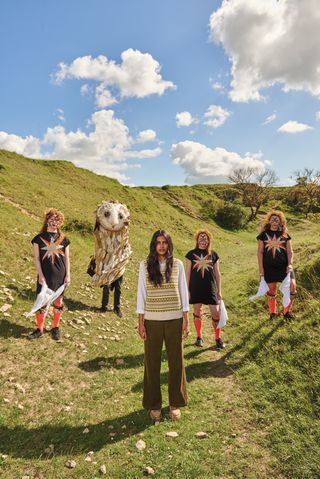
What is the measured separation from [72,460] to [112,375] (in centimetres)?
227

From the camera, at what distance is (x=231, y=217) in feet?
138

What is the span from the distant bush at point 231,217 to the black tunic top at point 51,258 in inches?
1394

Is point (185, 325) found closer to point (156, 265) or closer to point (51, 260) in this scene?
point (156, 265)

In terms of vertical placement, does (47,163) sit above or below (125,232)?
above

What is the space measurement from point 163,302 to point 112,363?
2.92m

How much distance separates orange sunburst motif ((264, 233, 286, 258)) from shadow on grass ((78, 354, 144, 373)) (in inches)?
165

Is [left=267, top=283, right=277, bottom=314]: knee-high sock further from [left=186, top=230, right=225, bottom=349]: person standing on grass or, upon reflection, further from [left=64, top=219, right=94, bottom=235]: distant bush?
[left=64, top=219, right=94, bottom=235]: distant bush

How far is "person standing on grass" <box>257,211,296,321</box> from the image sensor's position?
8.38 metres

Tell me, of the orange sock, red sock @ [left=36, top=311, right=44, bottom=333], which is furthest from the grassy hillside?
the orange sock

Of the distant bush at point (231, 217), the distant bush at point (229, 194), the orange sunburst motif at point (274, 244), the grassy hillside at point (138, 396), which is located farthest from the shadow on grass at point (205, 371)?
the distant bush at point (229, 194)

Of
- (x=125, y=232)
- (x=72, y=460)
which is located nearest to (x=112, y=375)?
(x=72, y=460)

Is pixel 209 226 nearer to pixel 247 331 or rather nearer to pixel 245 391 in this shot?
pixel 247 331

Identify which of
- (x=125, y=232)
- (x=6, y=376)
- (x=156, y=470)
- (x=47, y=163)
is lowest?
(x=156, y=470)

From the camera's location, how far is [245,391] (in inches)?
242
